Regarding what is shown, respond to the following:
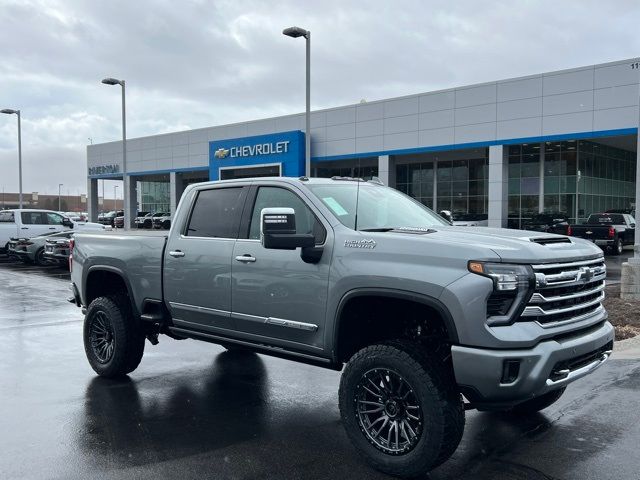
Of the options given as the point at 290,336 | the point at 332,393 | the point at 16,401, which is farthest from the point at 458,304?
the point at 16,401

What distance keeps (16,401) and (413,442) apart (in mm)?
3864

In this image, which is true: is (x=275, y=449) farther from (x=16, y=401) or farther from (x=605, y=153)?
(x=605, y=153)

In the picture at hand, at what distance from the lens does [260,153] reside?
40781 millimetres

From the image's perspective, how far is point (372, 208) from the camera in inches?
210

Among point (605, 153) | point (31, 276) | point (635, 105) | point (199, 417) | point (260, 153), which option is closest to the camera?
point (199, 417)

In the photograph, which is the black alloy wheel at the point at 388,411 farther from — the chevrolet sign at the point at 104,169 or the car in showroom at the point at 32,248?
the chevrolet sign at the point at 104,169

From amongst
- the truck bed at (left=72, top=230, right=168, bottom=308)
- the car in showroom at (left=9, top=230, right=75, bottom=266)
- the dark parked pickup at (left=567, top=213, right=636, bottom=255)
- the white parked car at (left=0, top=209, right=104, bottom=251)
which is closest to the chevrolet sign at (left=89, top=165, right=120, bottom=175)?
the white parked car at (left=0, top=209, right=104, bottom=251)

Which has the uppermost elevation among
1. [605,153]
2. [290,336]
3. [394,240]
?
[605,153]

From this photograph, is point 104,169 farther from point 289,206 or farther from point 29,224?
point 289,206

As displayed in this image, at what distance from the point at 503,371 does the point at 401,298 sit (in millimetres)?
808

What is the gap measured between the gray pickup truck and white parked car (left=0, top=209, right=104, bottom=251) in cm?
1849

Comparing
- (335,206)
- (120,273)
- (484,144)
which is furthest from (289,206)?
(484,144)

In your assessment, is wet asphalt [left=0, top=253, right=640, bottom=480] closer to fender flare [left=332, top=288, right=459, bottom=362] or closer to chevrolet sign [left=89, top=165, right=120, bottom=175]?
fender flare [left=332, top=288, right=459, bottom=362]

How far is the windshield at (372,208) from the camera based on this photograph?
5.05 m
